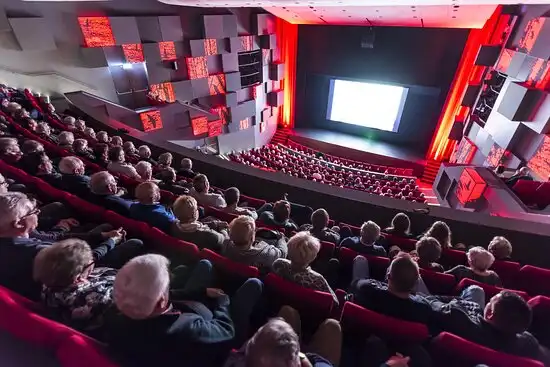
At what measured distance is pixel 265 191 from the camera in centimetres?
361

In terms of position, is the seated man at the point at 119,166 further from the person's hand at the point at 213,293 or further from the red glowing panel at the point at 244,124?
the red glowing panel at the point at 244,124

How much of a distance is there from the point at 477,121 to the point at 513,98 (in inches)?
85.4

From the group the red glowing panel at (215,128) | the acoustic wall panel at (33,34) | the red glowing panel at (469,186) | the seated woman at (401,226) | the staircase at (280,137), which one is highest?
the acoustic wall panel at (33,34)

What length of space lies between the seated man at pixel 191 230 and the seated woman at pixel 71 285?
72 centimetres

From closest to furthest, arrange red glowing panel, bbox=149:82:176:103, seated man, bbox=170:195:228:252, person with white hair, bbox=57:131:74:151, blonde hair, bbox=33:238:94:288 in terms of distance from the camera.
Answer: blonde hair, bbox=33:238:94:288
seated man, bbox=170:195:228:252
person with white hair, bbox=57:131:74:151
red glowing panel, bbox=149:82:176:103

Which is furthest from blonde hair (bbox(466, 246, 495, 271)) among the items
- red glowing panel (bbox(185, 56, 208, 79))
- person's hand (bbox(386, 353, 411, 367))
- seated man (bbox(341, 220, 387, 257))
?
red glowing panel (bbox(185, 56, 208, 79))

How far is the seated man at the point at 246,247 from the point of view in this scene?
169 cm

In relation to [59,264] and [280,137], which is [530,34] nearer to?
[280,137]

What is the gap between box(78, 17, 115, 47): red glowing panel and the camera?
612cm

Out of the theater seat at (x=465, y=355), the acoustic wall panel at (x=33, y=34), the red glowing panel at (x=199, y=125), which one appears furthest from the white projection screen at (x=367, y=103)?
the theater seat at (x=465, y=355)

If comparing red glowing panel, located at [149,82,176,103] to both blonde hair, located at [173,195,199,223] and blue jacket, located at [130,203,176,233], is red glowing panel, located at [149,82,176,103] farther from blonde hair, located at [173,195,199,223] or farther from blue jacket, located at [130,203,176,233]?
blonde hair, located at [173,195,199,223]

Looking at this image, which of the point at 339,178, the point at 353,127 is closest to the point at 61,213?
the point at 339,178

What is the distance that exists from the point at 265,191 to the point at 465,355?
103 inches

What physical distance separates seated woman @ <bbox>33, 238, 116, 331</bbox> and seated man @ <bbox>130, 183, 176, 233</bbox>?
808mm
